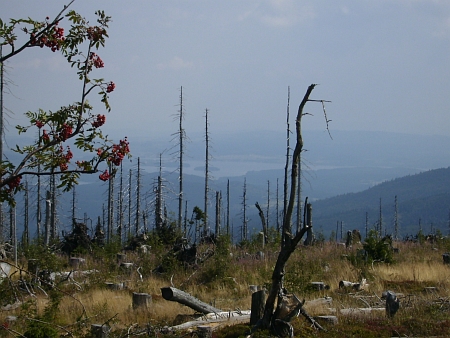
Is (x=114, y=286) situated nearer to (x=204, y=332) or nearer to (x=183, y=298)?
(x=183, y=298)

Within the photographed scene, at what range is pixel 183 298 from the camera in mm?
10219

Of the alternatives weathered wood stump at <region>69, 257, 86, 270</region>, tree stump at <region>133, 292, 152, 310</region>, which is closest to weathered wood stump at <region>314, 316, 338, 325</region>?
tree stump at <region>133, 292, 152, 310</region>

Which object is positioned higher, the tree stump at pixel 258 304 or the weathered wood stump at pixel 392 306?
the tree stump at pixel 258 304

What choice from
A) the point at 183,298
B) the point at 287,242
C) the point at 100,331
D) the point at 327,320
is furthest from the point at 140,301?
the point at 287,242

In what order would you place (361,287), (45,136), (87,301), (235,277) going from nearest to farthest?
(45,136), (87,301), (361,287), (235,277)

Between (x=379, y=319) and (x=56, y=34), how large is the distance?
7.77 metres

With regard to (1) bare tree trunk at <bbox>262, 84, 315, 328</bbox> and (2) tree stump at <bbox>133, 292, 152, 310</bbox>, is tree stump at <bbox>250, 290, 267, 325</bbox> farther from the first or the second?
(2) tree stump at <bbox>133, 292, 152, 310</bbox>

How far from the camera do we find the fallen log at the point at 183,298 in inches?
397

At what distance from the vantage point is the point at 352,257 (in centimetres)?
1761

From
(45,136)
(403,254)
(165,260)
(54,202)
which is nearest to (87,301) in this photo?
(165,260)

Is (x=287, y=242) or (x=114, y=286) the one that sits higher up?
(x=287, y=242)

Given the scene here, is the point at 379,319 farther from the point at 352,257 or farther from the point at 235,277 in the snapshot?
the point at 352,257

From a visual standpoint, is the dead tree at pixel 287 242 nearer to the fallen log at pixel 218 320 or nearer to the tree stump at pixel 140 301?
the fallen log at pixel 218 320

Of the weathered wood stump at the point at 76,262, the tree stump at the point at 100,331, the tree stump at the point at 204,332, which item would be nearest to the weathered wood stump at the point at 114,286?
the weathered wood stump at the point at 76,262
